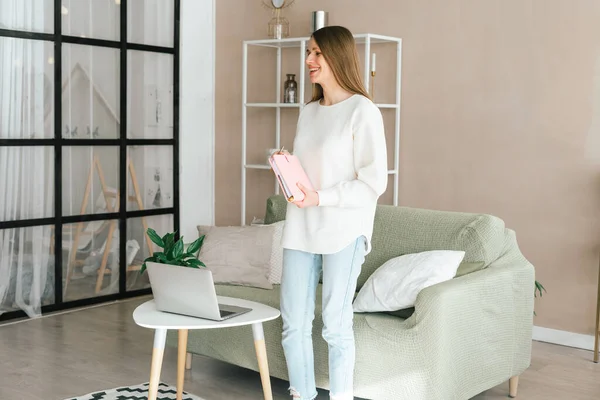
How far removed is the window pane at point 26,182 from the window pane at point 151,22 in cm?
98

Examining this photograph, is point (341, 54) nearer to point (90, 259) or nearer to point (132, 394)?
point (132, 394)

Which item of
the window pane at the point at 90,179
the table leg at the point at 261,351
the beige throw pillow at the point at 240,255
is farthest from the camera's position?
the window pane at the point at 90,179

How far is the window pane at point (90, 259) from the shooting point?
5.13 metres

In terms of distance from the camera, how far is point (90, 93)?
517cm

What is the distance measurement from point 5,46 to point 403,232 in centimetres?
252

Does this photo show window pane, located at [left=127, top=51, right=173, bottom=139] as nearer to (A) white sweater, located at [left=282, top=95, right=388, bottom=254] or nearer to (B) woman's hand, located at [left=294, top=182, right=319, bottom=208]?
(A) white sweater, located at [left=282, top=95, right=388, bottom=254]

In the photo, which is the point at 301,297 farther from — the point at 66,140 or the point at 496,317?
the point at 66,140

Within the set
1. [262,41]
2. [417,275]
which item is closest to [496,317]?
[417,275]

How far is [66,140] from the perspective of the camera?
5.03m

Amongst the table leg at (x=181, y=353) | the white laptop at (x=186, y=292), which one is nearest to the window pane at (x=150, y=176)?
the table leg at (x=181, y=353)

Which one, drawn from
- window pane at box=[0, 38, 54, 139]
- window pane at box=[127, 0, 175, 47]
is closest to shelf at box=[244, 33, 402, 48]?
window pane at box=[127, 0, 175, 47]

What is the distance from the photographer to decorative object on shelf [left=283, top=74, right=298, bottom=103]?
5.47 metres

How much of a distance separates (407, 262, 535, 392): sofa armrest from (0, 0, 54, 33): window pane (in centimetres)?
295

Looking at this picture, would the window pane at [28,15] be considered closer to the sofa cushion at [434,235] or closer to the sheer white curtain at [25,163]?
the sheer white curtain at [25,163]
